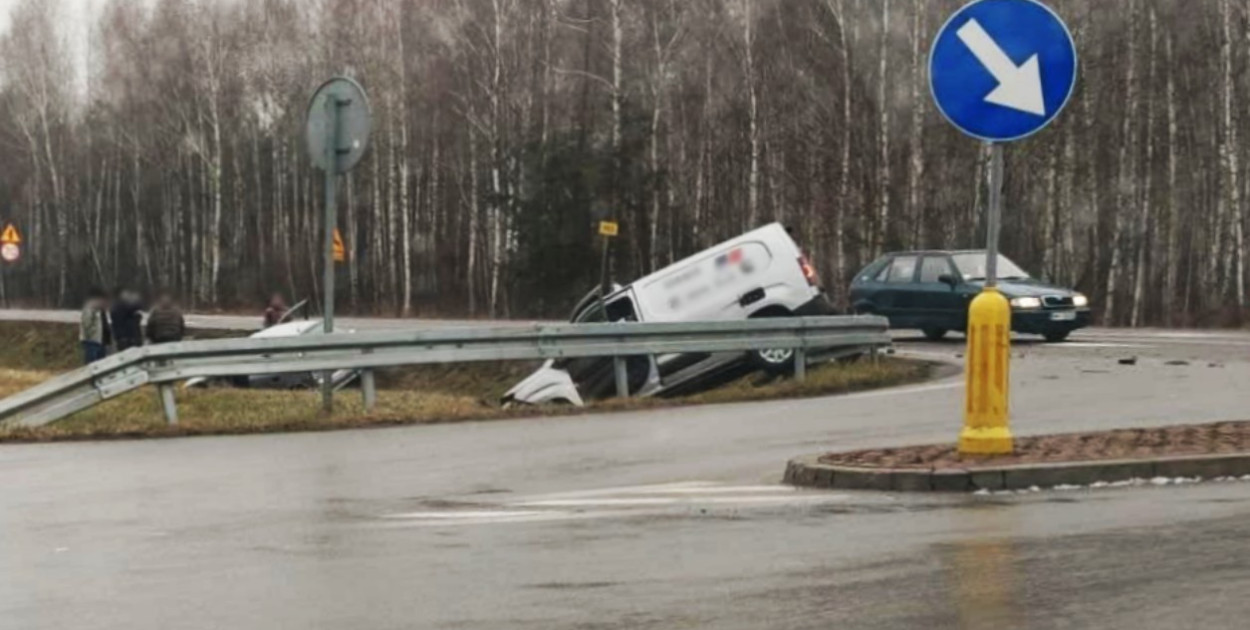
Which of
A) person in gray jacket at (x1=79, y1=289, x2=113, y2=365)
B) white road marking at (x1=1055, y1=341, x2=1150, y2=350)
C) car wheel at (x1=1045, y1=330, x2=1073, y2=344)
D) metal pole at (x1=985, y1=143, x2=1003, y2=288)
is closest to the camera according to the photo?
metal pole at (x1=985, y1=143, x2=1003, y2=288)

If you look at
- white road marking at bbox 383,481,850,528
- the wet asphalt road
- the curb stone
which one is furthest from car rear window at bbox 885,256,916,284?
the curb stone

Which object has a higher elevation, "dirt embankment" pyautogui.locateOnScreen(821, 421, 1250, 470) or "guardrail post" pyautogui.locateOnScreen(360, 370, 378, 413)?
"dirt embankment" pyautogui.locateOnScreen(821, 421, 1250, 470)

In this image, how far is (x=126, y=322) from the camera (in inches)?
1139

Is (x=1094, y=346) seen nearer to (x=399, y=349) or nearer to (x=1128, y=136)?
(x=399, y=349)

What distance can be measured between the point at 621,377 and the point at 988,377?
30.1ft

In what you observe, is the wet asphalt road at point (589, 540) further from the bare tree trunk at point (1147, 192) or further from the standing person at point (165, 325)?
the bare tree trunk at point (1147, 192)

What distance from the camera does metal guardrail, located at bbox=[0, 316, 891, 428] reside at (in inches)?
702

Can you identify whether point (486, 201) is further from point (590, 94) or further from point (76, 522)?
point (76, 522)

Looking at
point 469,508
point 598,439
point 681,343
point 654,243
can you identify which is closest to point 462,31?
point 654,243

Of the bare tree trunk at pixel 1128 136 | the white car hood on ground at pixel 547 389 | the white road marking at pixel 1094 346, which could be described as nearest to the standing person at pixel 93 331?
the white car hood on ground at pixel 547 389

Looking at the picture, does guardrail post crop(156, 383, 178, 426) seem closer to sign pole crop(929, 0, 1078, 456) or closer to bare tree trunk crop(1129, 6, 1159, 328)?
sign pole crop(929, 0, 1078, 456)

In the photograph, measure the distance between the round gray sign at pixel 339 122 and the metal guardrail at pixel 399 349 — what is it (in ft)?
5.76

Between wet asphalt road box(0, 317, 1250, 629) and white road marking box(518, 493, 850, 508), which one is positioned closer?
wet asphalt road box(0, 317, 1250, 629)

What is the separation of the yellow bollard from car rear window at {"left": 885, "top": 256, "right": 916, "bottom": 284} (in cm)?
1780
